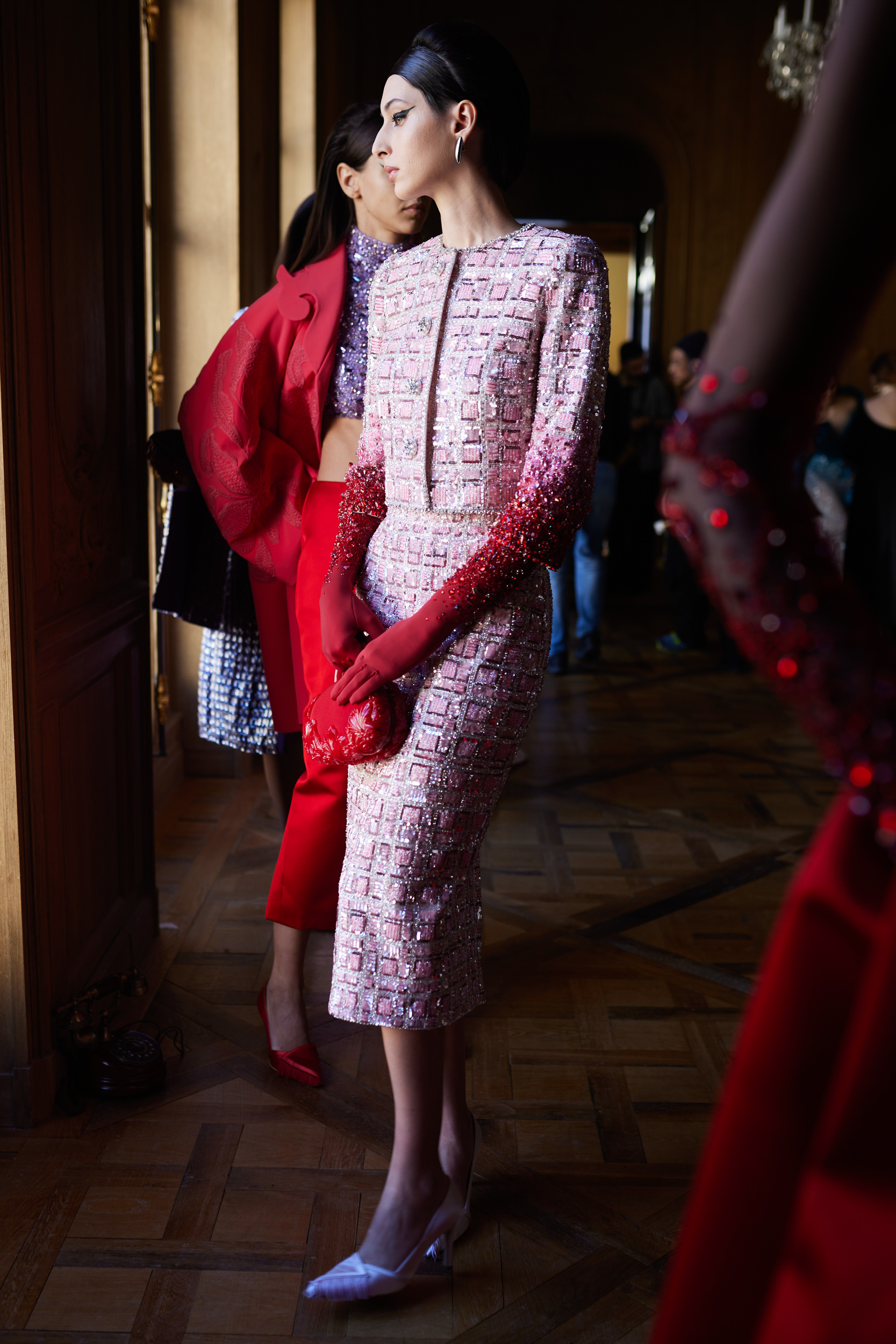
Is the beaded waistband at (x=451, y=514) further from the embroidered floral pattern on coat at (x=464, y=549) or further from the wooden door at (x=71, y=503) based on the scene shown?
the wooden door at (x=71, y=503)

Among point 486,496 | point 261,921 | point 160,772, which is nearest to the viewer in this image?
point 486,496

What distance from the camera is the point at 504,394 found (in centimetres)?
145

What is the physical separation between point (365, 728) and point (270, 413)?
94 centimetres

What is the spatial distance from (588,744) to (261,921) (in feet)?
7.52

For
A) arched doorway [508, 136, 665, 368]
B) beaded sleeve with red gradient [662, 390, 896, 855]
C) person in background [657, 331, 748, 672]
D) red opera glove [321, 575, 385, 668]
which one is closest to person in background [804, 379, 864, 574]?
person in background [657, 331, 748, 672]

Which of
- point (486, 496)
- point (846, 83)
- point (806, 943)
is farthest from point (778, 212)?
point (486, 496)

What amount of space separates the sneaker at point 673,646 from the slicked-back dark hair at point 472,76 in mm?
6036

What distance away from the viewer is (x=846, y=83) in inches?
24.9

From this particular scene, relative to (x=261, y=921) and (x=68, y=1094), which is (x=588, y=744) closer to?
(x=261, y=921)

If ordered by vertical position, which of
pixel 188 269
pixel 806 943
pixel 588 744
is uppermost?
pixel 188 269

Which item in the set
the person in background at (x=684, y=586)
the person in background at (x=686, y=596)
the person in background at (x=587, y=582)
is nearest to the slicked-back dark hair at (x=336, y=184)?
the person in background at (x=587, y=582)

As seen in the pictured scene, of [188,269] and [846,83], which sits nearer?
[846,83]

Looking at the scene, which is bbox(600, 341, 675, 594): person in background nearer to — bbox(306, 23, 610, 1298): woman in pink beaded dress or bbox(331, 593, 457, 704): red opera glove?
bbox(306, 23, 610, 1298): woman in pink beaded dress

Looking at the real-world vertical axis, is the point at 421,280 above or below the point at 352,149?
below
